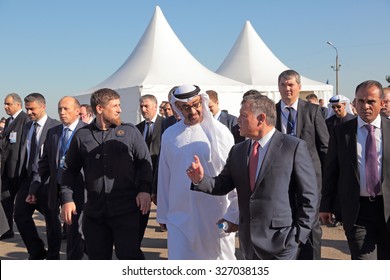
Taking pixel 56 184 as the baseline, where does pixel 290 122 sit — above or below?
above

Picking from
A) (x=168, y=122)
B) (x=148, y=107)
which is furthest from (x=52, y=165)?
(x=148, y=107)

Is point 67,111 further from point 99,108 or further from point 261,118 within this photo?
point 261,118

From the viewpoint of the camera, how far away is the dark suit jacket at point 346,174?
12.5 ft

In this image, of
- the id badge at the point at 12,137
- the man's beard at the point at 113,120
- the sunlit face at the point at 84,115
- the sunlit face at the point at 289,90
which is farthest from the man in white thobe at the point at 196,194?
the sunlit face at the point at 84,115

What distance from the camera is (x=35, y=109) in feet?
20.7

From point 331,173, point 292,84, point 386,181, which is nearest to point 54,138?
point 292,84

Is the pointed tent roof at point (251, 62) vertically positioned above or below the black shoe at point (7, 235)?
above

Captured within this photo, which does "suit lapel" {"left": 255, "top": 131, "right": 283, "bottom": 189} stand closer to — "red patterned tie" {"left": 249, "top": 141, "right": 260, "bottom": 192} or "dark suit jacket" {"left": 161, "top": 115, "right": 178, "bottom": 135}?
"red patterned tie" {"left": 249, "top": 141, "right": 260, "bottom": 192}

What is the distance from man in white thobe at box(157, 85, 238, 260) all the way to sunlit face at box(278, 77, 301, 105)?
1473 millimetres

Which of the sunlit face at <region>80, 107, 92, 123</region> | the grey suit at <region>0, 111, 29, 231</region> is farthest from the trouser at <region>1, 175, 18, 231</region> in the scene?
the sunlit face at <region>80, 107, 92, 123</region>

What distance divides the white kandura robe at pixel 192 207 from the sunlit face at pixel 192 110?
2.4 inches

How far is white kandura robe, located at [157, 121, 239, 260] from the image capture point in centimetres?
395

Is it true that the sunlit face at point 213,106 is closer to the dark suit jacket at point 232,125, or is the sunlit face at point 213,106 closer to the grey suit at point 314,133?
the dark suit jacket at point 232,125

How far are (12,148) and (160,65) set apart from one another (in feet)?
48.8
